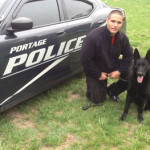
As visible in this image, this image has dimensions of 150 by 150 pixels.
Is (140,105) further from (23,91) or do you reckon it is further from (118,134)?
(23,91)

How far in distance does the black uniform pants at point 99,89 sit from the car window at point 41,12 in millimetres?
1074

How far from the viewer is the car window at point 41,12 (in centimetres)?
309

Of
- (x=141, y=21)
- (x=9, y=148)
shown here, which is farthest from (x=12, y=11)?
(x=141, y=21)

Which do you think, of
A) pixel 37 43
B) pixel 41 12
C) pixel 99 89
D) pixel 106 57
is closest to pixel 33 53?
pixel 37 43

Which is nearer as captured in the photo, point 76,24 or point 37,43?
point 37,43

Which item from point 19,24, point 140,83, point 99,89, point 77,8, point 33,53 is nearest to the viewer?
point 19,24

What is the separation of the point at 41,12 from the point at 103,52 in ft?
3.39

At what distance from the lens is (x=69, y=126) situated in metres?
3.17

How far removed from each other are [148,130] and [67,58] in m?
1.53

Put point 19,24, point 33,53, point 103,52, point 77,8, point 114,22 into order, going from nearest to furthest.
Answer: point 19,24 < point 33,53 < point 114,22 < point 103,52 < point 77,8

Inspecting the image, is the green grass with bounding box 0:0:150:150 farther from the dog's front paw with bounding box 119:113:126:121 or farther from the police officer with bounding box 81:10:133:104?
the police officer with bounding box 81:10:133:104

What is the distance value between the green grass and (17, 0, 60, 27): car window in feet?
3.94

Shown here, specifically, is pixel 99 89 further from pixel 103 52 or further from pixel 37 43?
pixel 37 43

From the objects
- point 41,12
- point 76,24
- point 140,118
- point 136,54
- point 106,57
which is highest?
point 41,12
